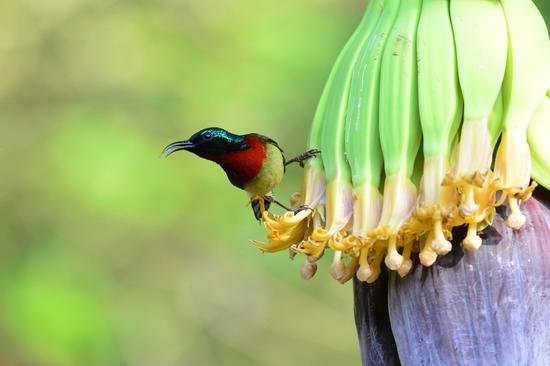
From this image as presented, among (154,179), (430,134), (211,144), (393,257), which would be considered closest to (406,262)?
(393,257)

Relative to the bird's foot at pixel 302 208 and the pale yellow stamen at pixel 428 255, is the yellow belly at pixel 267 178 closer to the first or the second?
the bird's foot at pixel 302 208

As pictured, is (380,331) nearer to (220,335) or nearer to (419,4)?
(419,4)

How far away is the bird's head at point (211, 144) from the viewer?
166 cm

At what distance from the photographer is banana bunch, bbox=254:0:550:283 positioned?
3.16ft

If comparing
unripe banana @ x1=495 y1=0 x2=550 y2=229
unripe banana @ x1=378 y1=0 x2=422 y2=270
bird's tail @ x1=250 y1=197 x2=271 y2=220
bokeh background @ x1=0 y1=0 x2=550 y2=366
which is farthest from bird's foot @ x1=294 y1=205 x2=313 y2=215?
bokeh background @ x1=0 y1=0 x2=550 y2=366

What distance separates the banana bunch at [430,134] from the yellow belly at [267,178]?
0.67 meters

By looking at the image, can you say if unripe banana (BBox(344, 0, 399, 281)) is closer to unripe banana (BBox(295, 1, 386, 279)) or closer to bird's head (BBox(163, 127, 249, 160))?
unripe banana (BBox(295, 1, 386, 279))

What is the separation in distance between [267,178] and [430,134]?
793 mm

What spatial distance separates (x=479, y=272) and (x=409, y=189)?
11 centimetres

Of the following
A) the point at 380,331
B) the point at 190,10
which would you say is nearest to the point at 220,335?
the point at 190,10

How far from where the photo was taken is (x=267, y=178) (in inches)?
69.0

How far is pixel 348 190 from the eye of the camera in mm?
1047

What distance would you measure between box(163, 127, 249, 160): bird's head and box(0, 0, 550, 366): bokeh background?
2.37 ft

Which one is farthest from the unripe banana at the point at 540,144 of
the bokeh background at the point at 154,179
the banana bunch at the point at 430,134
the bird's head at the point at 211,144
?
the bokeh background at the point at 154,179
